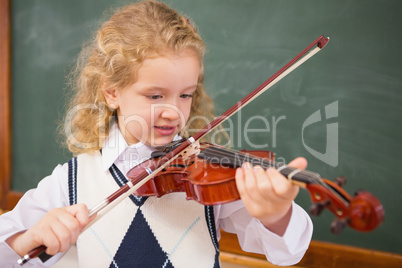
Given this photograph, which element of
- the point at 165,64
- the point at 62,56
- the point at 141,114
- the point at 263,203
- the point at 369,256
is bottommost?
the point at 369,256

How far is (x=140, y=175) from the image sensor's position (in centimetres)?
71

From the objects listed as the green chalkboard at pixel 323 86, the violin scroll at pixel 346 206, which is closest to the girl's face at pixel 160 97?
the violin scroll at pixel 346 206

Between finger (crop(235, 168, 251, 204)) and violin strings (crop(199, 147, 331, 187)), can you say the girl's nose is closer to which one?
violin strings (crop(199, 147, 331, 187))

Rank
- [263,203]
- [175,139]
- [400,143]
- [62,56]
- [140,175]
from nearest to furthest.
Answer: [263,203] → [140,175] → [175,139] → [400,143] → [62,56]

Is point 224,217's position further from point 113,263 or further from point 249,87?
point 249,87

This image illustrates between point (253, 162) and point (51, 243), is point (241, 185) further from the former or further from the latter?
point (51, 243)

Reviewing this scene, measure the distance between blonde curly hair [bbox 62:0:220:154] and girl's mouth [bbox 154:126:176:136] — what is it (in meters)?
0.12

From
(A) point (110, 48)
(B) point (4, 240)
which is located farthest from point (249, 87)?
(B) point (4, 240)

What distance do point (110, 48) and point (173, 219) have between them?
0.43m

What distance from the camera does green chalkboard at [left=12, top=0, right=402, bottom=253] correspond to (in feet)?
3.81

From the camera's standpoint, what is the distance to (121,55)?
84 cm

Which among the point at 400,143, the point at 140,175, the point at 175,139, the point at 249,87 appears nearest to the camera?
the point at 140,175

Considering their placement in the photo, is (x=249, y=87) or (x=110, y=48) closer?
(x=110, y=48)

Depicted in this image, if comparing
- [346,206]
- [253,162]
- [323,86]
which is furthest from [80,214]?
[323,86]
